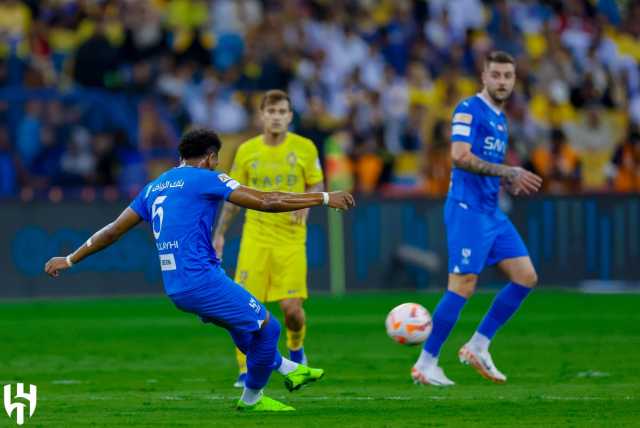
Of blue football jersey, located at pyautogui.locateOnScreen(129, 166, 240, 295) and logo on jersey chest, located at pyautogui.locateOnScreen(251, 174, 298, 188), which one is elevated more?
logo on jersey chest, located at pyautogui.locateOnScreen(251, 174, 298, 188)

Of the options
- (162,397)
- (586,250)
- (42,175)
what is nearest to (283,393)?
(162,397)

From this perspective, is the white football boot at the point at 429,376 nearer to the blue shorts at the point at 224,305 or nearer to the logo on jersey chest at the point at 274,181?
the logo on jersey chest at the point at 274,181

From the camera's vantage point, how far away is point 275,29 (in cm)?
2544

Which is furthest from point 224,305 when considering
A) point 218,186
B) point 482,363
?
point 482,363

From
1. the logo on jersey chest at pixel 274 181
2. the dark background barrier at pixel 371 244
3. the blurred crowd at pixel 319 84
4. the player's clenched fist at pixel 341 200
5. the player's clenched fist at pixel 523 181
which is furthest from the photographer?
the blurred crowd at pixel 319 84

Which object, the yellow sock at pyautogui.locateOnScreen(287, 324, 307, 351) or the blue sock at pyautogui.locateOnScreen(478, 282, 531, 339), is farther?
the yellow sock at pyautogui.locateOnScreen(287, 324, 307, 351)

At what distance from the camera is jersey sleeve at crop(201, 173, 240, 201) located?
31.7ft

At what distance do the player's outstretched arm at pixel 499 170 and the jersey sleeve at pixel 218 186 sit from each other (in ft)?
8.84

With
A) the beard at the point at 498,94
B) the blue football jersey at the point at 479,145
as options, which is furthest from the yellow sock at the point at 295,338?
the beard at the point at 498,94

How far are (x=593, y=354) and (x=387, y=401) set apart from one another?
13.8ft

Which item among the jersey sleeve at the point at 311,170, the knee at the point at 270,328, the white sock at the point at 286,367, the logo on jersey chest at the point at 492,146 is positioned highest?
the logo on jersey chest at the point at 492,146

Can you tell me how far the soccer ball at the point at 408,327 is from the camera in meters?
11.7

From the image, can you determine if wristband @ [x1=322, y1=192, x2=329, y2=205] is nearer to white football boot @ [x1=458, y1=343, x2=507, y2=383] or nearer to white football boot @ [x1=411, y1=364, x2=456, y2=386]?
white football boot @ [x1=411, y1=364, x2=456, y2=386]

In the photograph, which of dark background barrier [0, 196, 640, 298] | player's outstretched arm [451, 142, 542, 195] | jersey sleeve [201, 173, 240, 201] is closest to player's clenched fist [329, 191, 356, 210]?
jersey sleeve [201, 173, 240, 201]
